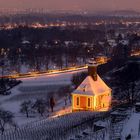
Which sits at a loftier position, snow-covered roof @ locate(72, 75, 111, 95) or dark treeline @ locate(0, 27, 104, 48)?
snow-covered roof @ locate(72, 75, 111, 95)

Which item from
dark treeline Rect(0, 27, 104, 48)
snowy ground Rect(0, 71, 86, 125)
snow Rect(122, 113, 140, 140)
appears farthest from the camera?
dark treeline Rect(0, 27, 104, 48)

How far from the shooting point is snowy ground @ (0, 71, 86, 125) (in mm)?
21722

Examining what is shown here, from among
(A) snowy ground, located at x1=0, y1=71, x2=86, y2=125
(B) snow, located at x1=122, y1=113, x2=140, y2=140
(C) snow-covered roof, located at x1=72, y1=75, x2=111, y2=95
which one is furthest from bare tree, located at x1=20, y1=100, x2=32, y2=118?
(B) snow, located at x1=122, y1=113, x2=140, y2=140

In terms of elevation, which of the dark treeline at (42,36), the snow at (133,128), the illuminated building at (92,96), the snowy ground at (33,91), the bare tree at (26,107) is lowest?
the dark treeline at (42,36)

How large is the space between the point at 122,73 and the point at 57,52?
628 inches

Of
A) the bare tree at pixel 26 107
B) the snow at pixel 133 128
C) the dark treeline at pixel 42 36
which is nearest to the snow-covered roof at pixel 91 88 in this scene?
the bare tree at pixel 26 107

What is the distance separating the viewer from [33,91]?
1068 inches

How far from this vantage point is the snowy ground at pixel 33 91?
21722 millimetres

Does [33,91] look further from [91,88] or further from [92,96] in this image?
[92,96]

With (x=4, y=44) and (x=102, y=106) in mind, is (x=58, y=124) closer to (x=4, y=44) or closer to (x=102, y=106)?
(x=102, y=106)

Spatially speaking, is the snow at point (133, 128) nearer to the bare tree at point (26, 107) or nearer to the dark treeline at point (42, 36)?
the bare tree at point (26, 107)

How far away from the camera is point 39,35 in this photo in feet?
202

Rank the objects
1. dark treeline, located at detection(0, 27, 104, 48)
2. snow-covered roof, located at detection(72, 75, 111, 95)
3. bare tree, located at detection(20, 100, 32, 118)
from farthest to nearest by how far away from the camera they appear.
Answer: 1. dark treeline, located at detection(0, 27, 104, 48)
2. bare tree, located at detection(20, 100, 32, 118)
3. snow-covered roof, located at detection(72, 75, 111, 95)

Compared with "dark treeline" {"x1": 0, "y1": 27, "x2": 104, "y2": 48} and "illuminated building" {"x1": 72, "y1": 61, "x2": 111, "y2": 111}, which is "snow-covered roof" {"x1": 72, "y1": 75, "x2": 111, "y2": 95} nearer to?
"illuminated building" {"x1": 72, "y1": 61, "x2": 111, "y2": 111}
